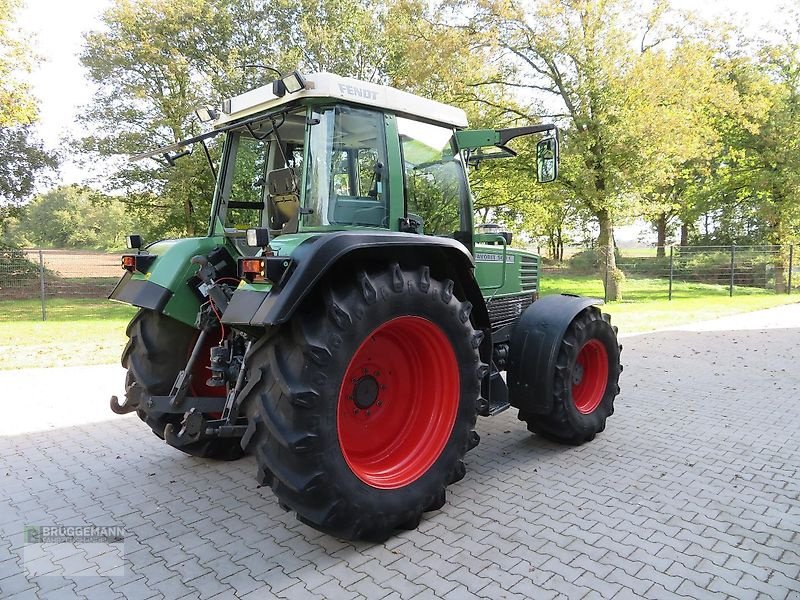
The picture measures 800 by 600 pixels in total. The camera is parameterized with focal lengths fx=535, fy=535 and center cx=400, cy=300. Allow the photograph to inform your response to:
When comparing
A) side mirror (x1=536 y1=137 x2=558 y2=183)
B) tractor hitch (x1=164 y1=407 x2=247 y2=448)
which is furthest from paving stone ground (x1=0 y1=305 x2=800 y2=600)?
side mirror (x1=536 y1=137 x2=558 y2=183)

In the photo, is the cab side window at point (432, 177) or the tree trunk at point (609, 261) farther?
the tree trunk at point (609, 261)

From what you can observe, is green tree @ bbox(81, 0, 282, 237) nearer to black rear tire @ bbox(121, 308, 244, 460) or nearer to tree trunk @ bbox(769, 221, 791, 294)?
black rear tire @ bbox(121, 308, 244, 460)

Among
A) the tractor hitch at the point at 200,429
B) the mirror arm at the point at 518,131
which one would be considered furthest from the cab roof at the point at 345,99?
the tractor hitch at the point at 200,429

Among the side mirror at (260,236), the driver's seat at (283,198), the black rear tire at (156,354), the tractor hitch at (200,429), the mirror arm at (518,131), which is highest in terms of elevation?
the mirror arm at (518,131)

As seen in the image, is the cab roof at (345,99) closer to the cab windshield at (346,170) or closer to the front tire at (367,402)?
the cab windshield at (346,170)

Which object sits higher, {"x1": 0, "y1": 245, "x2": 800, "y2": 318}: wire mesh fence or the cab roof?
the cab roof

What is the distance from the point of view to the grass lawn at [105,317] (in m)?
8.53

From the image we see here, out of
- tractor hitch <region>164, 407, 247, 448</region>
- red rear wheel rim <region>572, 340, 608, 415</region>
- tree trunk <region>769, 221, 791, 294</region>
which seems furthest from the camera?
tree trunk <region>769, 221, 791, 294</region>

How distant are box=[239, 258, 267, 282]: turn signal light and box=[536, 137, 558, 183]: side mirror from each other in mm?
2400

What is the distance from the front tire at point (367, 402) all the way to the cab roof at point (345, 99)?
3.66 ft

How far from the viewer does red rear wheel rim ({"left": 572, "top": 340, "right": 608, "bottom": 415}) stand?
456 cm

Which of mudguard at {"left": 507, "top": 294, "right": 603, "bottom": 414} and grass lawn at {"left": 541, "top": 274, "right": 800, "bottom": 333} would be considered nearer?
mudguard at {"left": 507, "top": 294, "right": 603, "bottom": 414}

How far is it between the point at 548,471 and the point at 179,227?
58.1ft

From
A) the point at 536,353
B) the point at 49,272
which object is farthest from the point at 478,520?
the point at 49,272
